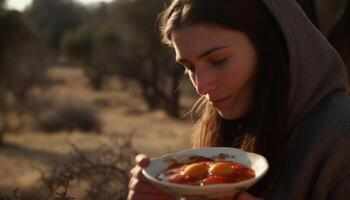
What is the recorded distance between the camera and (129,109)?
89.2ft

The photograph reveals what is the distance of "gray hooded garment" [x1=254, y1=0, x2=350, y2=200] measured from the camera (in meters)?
2.01

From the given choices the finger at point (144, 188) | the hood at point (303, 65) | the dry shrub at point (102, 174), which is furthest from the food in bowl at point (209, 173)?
the dry shrub at point (102, 174)

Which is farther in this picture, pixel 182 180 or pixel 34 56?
pixel 34 56

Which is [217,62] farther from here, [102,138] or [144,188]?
[102,138]

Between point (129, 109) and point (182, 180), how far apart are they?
Result: 25.5 meters

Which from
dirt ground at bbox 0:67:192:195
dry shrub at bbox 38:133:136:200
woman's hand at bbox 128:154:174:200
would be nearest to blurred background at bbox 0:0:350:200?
dirt ground at bbox 0:67:192:195

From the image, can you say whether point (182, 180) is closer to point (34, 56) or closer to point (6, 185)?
point (6, 185)

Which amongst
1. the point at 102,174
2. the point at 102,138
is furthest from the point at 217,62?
the point at 102,138

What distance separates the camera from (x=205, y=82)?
2059 millimetres

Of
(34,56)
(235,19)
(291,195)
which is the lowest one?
(34,56)

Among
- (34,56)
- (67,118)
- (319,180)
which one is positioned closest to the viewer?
(319,180)

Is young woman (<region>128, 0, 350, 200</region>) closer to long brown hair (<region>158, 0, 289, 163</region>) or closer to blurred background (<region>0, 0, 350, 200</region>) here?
long brown hair (<region>158, 0, 289, 163</region>)

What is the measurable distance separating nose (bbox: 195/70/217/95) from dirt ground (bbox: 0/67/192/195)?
6593 mm

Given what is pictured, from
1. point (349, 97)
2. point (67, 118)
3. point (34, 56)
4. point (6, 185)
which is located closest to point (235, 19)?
point (349, 97)
